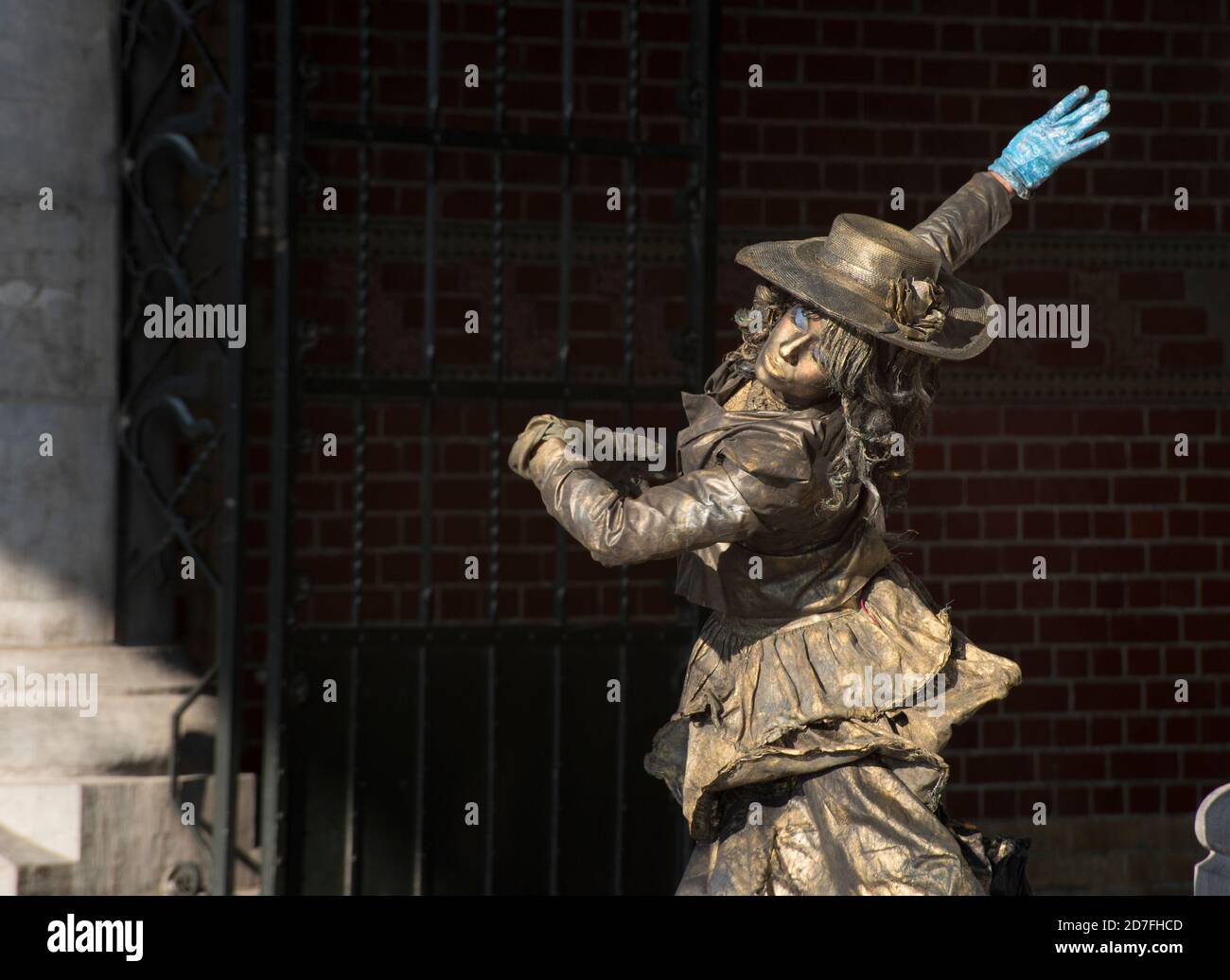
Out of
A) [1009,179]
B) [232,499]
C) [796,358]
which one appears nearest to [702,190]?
[1009,179]

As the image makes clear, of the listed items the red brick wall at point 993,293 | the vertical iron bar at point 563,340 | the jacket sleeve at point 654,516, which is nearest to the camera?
the jacket sleeve at point 654,516

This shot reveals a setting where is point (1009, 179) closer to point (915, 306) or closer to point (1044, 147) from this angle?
point (1044, 147)

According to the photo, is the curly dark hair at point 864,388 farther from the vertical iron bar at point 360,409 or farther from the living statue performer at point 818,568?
the vertical iron bar at point 360,409

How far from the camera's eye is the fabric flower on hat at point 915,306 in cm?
335

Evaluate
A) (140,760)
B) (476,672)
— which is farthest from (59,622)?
(476,672)

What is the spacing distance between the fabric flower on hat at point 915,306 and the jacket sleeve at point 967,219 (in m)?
0.18

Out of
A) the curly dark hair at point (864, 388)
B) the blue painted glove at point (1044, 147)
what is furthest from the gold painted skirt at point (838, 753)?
the blue painted glove at point (1044, 147)

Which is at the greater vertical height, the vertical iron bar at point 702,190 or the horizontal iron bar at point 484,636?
the vertical iron bar at point 702,190

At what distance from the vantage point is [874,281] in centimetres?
337

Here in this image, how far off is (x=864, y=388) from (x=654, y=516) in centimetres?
49

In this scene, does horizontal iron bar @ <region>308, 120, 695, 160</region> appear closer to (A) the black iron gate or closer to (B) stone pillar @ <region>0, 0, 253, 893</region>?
(A) the black iron gate

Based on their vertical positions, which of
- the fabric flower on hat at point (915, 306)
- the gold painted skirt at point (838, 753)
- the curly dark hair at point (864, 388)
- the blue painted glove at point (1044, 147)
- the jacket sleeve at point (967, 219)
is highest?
the blue painted glove at point (1044, 147)

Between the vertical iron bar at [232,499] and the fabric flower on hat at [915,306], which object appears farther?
the vertical iron bar at [232,499]

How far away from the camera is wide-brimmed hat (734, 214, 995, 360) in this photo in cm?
334
